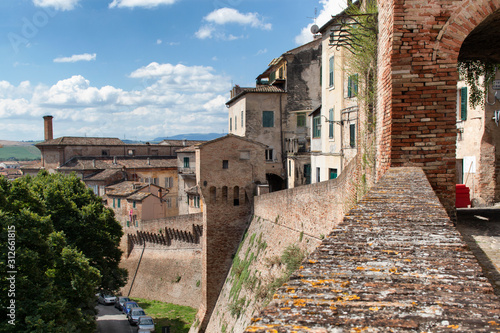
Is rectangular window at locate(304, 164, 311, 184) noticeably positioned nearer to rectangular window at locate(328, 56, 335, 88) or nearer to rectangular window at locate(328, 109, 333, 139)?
rectangular window at locate(328, 109, 333, 139)

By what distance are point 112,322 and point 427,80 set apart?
90.1ft

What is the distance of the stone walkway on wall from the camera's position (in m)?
2.11

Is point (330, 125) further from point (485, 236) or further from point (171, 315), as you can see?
point (171, 315)

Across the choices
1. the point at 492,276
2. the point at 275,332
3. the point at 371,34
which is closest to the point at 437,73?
the point at 371,34

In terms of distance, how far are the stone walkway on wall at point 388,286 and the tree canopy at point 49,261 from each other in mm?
13375

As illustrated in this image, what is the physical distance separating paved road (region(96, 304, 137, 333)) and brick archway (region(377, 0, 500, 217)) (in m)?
24.3

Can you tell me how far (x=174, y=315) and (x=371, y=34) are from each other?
78.9 ft

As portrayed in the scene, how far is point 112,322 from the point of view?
91.5 ft

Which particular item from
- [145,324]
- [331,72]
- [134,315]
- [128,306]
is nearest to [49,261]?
[145,324]

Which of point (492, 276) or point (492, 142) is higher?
point (492, 142)

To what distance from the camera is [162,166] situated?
169 ft

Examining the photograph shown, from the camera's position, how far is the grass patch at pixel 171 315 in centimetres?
2536

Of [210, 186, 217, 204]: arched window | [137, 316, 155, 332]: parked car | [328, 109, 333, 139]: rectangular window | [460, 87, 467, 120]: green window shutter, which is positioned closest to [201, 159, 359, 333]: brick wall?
[210, 186, 217, 204]: arched window

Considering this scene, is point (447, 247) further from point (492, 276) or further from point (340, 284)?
point (492, 276)
